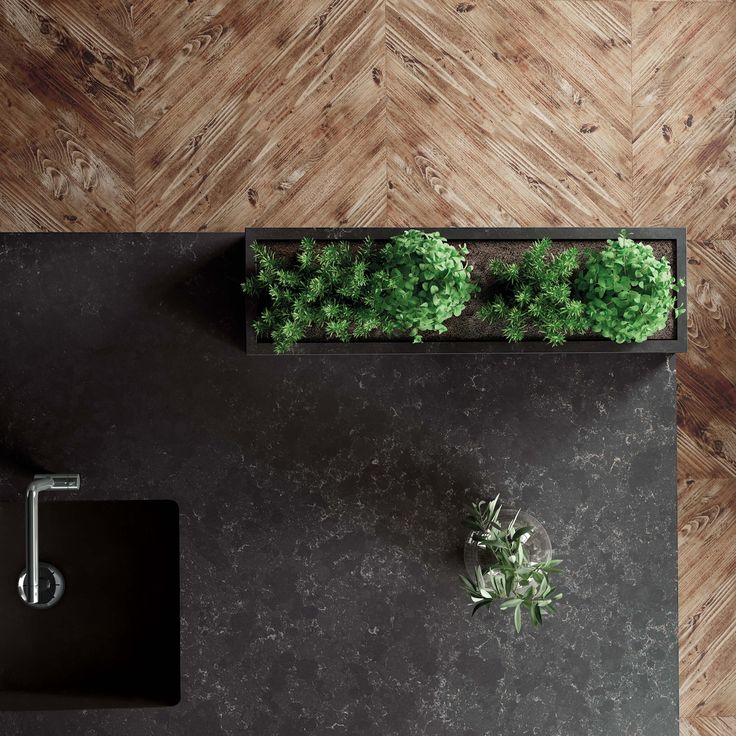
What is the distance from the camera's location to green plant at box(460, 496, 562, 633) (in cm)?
147

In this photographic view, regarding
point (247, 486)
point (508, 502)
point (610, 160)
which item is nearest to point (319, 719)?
point (247, 486)

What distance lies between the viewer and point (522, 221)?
1.84m

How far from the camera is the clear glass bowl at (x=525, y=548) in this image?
1539mm

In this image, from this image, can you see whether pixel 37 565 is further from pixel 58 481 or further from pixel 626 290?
pixel 626 290

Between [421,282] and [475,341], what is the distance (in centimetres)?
24

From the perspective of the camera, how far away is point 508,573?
1462 mm

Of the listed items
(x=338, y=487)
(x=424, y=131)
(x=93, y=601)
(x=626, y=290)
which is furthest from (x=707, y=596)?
(x=93, y=601)

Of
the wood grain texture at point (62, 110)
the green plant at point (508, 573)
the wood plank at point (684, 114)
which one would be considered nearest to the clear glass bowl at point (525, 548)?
the green plant at point (508, 573)

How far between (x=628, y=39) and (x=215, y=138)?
1.21 m

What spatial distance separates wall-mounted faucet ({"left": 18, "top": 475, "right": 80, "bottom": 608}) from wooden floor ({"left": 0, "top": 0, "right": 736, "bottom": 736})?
716mm

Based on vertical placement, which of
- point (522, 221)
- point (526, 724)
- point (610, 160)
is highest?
point (610, 160)

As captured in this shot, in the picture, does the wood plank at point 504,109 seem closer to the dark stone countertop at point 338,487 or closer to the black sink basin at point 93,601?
the dark stone countertop at point 338,487

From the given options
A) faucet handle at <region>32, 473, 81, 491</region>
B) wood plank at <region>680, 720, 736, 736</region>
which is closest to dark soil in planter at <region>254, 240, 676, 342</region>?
faucet handle at <region>32, 473, 81, 491</region>

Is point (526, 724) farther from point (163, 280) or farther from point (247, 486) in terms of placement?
point (163, 280)
